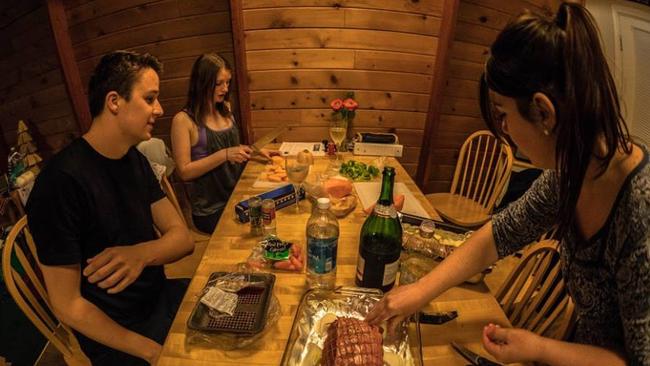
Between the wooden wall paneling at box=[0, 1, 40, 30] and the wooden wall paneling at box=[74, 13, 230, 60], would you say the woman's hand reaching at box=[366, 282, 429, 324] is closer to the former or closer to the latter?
the wooden wall paneling at box=[74, 13, 230, 60]

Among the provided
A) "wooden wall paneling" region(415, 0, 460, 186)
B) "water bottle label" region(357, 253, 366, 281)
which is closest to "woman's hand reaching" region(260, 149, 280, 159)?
"water bottle label" region(357, 253, 366, 281)

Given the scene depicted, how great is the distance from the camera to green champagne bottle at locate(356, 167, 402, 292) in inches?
36.1

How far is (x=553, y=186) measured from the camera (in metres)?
0.91

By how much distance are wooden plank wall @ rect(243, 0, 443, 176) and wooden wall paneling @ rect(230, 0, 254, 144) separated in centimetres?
3

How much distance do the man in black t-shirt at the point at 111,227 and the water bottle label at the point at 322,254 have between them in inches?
22.4

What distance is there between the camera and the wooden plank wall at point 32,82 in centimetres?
262

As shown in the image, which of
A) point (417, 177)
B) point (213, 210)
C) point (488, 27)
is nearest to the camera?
point (213, 210)

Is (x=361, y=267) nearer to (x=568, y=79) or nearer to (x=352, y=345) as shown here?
(x=352, y=345)

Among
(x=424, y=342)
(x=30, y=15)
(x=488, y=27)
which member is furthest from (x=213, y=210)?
(x=488, y=27)

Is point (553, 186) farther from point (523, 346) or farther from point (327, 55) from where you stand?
point (327, 55)

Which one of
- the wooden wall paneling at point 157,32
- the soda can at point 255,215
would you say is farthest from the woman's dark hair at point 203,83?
the soda can at point 255,215

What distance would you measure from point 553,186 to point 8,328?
280 centimetres

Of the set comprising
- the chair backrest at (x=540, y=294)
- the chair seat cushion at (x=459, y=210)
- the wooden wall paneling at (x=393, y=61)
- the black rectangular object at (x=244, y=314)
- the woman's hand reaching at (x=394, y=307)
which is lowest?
the chair seat cushion at (x=459, y=210)

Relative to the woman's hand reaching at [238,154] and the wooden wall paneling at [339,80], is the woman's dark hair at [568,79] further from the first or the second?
the wooden wall paneling at [339,80]
